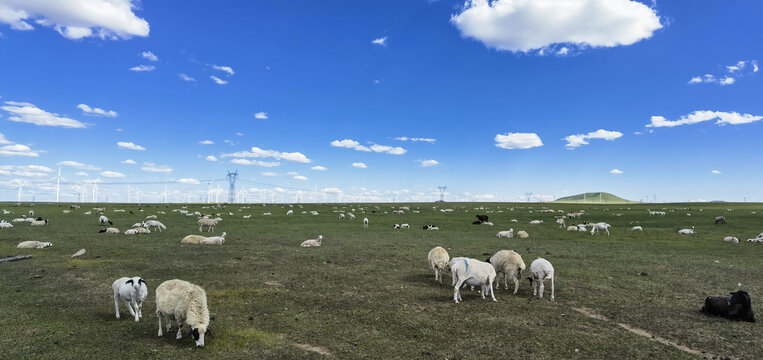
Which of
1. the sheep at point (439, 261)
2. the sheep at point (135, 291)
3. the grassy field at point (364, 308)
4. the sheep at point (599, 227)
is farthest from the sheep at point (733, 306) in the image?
the sheep at point (599, 227)

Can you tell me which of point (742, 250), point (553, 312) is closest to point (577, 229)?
point (742, 250)

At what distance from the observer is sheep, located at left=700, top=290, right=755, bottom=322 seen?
12930mm

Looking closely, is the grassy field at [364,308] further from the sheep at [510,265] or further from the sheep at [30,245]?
the sheep at [510,265]

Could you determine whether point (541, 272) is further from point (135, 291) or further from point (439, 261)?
point (135, 291)

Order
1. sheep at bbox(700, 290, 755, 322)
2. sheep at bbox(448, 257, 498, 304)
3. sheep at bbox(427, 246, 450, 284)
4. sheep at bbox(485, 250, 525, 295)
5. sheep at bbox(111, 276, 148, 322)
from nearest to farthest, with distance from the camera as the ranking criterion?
sheep at bbox(111, 276, 148, 322), sheep at bbox(700, 290, 755, 322), sheep at bbox(448, 257, 498, 304), sheep at bbox(485, 250, 525, 295), sheep at bbox(427, 246, 450, 284)

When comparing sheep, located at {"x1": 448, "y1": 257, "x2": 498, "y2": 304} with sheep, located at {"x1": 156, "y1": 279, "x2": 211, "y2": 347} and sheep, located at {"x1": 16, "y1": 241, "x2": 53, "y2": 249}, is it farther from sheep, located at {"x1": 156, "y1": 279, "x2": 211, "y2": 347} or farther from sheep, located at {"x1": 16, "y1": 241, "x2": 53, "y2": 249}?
sheep, located at {"x1": 16, "y1": 241, "x2": 53, "y2": 249}

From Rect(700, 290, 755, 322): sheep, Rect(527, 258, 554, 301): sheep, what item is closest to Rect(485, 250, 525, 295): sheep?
Rect(527, 258, 554, 301): sheep

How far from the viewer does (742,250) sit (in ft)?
97.0

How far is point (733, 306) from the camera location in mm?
13148

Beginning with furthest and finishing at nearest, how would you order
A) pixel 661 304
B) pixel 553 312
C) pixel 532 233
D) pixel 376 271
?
pixel 532 233
pixel 376 271
pixel 661 304
pixel 553 312

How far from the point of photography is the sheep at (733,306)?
12930 millimetres

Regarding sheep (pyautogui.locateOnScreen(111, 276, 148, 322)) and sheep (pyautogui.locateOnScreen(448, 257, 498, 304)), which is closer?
sheep (pyautogui.locateOnScreen(111, 276, 148, 322))

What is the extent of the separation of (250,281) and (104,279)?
6916 mm

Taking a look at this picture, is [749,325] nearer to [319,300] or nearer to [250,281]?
[319,300]
